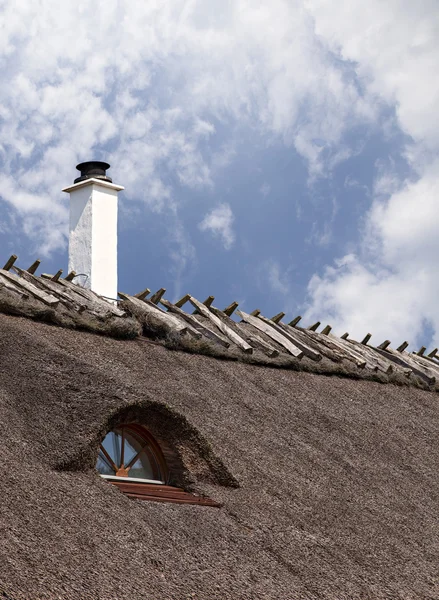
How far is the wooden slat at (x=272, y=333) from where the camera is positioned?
320 inches

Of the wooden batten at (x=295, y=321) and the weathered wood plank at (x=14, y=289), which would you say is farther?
the wooden batten at (x=295, y=321)

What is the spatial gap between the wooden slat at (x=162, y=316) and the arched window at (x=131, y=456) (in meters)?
1.99

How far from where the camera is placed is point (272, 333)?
855 centimetres

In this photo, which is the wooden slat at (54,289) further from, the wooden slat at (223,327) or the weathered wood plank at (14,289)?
the wooden slat at (223,327)

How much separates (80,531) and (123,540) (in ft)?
0.74

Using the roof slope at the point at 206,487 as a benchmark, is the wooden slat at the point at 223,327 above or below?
above

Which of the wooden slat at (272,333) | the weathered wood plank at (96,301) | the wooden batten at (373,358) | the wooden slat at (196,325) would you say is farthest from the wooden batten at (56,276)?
the wooden batten at (373,358)

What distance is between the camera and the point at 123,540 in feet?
13.1

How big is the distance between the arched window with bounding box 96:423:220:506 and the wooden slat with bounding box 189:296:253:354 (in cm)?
247

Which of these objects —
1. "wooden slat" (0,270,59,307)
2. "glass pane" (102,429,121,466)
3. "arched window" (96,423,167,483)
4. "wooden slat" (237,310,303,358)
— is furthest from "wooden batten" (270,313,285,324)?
"glass pane" (102,429,121,466)

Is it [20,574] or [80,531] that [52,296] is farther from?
[20,574]

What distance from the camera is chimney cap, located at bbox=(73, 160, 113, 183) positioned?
9070mm

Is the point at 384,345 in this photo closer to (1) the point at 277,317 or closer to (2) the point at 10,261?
(1) the point at 277,317

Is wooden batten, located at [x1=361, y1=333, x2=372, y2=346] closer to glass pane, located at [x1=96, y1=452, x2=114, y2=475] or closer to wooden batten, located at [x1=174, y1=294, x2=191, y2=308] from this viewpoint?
wooden batten, located at [x1=174, y1=294, x2=191, y2=308]
